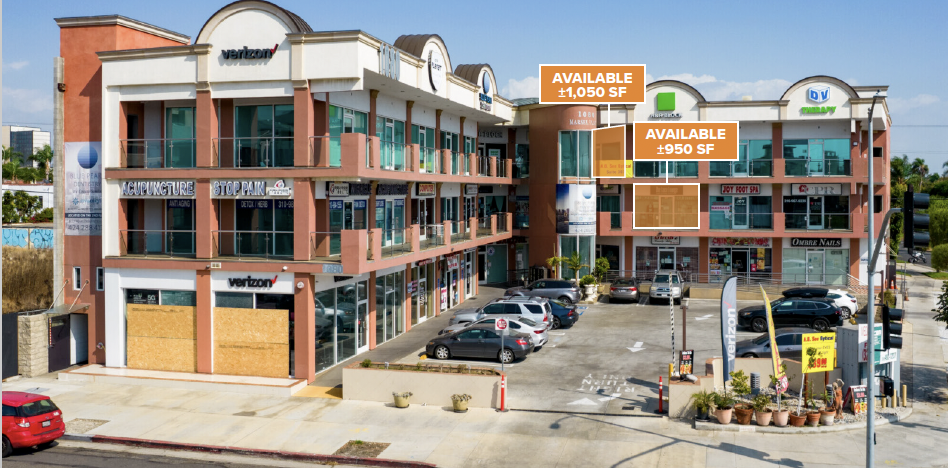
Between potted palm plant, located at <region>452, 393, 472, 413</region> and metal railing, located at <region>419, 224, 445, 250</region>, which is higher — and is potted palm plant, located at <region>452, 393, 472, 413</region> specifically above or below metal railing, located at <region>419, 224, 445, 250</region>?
below

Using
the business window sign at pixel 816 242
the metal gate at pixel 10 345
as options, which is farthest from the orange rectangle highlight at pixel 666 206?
the metal gate at pixel 10 345

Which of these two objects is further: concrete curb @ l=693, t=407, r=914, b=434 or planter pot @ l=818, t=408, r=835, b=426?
planter pot @ l=818, t=408, r=835, b=426

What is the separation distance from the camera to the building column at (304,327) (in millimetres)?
26328

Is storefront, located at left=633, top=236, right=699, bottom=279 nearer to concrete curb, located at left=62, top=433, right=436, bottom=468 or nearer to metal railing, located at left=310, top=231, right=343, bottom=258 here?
metal railing, located at left=310, top=231, right=343, bottom=258

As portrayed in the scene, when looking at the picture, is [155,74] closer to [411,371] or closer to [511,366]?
[411,371]

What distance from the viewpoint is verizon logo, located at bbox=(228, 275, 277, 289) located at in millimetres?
26750

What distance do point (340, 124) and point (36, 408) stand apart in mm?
13631

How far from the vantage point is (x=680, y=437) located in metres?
20.7

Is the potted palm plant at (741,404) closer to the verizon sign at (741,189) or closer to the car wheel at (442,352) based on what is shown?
the car wheel at (442,352)

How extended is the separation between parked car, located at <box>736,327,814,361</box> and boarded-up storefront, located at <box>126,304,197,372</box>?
19697mm

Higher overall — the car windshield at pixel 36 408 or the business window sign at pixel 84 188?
the business window sign at pixel 84 188

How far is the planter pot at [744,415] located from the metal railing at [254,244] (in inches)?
611

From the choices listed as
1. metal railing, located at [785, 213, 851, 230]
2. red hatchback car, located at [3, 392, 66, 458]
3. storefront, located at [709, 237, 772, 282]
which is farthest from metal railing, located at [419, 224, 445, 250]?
metal railing, located at [785, 213, 851, 230]

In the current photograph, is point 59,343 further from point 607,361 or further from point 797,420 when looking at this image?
point 797,420
